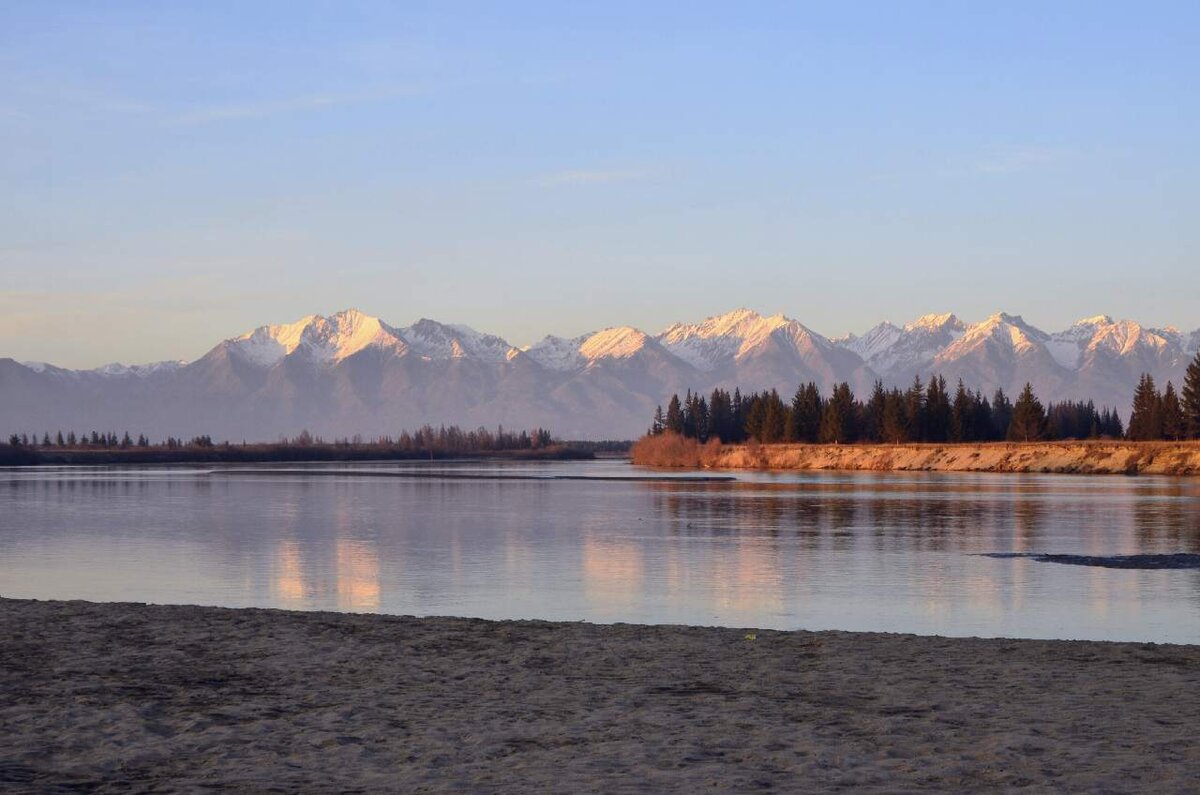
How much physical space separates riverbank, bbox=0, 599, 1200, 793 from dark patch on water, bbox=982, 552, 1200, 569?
14559 millimetres

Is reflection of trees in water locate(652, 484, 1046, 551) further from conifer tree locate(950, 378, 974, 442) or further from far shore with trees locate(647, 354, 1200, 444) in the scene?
far shore with trees locate(647, 354, 1200, 444)

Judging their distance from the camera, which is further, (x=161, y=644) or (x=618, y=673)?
(x=161, y=644)

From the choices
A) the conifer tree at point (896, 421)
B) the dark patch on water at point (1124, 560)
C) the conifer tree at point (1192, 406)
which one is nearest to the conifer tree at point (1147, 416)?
the conifer tree at point (1192, 406)

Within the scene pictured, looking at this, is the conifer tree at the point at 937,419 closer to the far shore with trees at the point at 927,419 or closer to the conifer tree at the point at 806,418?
the far shore with trees at the point at 927,419

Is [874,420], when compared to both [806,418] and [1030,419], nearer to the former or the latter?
[806,418]

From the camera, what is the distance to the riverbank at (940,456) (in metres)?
125

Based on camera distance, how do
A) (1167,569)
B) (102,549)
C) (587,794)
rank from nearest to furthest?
1. (587,794)
2. (1167,569)
3. (102,549)

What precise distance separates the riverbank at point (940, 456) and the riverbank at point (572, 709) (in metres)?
107

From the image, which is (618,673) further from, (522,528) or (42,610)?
(522,528)

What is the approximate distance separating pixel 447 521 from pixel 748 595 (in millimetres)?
26784

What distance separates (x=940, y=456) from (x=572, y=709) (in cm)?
14168

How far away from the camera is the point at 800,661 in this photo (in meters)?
19.2

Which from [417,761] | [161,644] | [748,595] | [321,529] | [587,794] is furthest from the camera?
[321,529]

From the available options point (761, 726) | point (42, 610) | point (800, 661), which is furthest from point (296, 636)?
point (761, 726)
